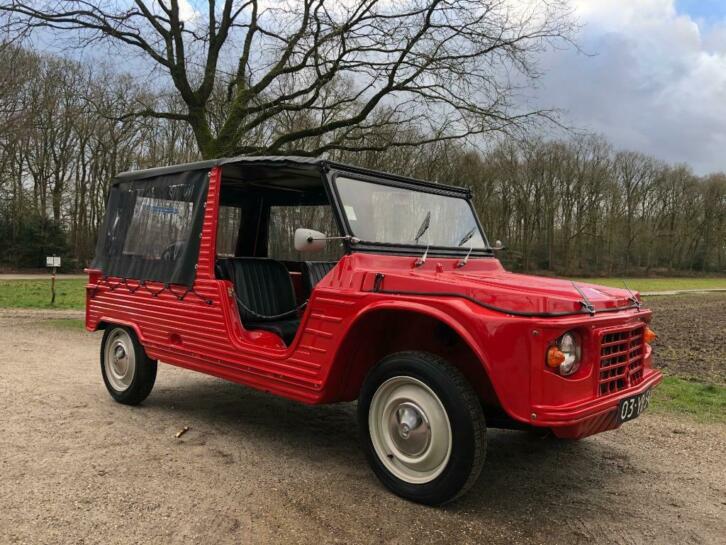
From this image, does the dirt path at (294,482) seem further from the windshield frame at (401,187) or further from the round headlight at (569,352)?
the windshield frame at (401,187)

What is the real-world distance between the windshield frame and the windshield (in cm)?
3

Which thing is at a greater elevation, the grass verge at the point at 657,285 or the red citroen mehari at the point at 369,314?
the red citroen mehari at the point at 369,314

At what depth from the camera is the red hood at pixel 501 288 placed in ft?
10.1

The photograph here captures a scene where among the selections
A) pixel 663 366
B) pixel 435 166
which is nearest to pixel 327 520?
pixel 663 366

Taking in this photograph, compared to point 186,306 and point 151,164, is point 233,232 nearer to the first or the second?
point 186,306

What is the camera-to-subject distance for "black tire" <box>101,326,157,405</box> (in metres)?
5.48

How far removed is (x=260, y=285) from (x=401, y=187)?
5.44 ft

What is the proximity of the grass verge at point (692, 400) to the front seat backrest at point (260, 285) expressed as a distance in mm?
3995

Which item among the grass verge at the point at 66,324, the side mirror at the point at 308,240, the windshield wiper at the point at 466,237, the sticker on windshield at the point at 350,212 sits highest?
the sticker on windshield at the point at 350,212

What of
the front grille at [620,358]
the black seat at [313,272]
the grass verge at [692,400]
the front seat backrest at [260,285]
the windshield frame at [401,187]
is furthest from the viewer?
the grass verge at [692,400]

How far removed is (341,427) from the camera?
5070mm

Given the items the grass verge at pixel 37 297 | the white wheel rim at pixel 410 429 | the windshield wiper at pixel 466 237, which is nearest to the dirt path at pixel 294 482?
the white wheel rim at pixel 410 429

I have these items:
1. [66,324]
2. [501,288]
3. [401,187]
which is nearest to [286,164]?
[401,187]

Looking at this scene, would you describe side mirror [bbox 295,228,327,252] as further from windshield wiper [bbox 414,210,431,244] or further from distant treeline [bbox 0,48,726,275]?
distant treeline [bbox 0,48,726,275]
